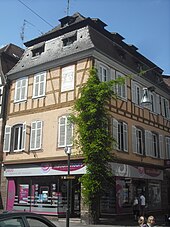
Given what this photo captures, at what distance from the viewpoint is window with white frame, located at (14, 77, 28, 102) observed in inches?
835

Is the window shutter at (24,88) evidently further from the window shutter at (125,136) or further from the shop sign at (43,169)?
the window shutter at (125,136)

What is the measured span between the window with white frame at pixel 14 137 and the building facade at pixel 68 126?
0.07m

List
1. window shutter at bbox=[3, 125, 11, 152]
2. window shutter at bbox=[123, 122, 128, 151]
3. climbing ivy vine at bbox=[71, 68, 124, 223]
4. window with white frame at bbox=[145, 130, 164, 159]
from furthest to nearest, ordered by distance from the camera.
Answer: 1. window with white frame at bbox=[145, 130, 164, 159]
2. window shutter at bbox=[3, 125, 11, 152]
3. window shutter at bbox=[123, 122, 128, 151]
4. climbing ivy vine at bbox=[71, 68, 124, 223]

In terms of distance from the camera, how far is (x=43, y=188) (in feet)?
62.4

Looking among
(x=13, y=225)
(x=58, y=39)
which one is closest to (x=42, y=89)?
(x=58, y=39)

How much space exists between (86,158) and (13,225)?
11.6m

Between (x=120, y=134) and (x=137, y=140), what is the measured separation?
2.26 meters

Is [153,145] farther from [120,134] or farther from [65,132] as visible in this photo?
[65,132]

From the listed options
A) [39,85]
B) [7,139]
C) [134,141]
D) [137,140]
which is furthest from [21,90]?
[137,140]

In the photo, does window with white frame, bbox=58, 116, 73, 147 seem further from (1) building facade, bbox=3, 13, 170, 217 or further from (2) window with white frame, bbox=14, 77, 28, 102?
(2) window with white frame, bbox=14, 77, 28, 102

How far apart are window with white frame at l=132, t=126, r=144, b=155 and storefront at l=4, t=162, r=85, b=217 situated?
4.77 metres

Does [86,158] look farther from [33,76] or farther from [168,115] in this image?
[168,115]

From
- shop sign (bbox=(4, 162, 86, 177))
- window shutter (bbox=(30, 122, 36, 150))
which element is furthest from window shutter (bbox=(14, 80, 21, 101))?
shop sign (bbox=(4, 162, 86, 177))

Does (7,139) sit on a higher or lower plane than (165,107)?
lower
